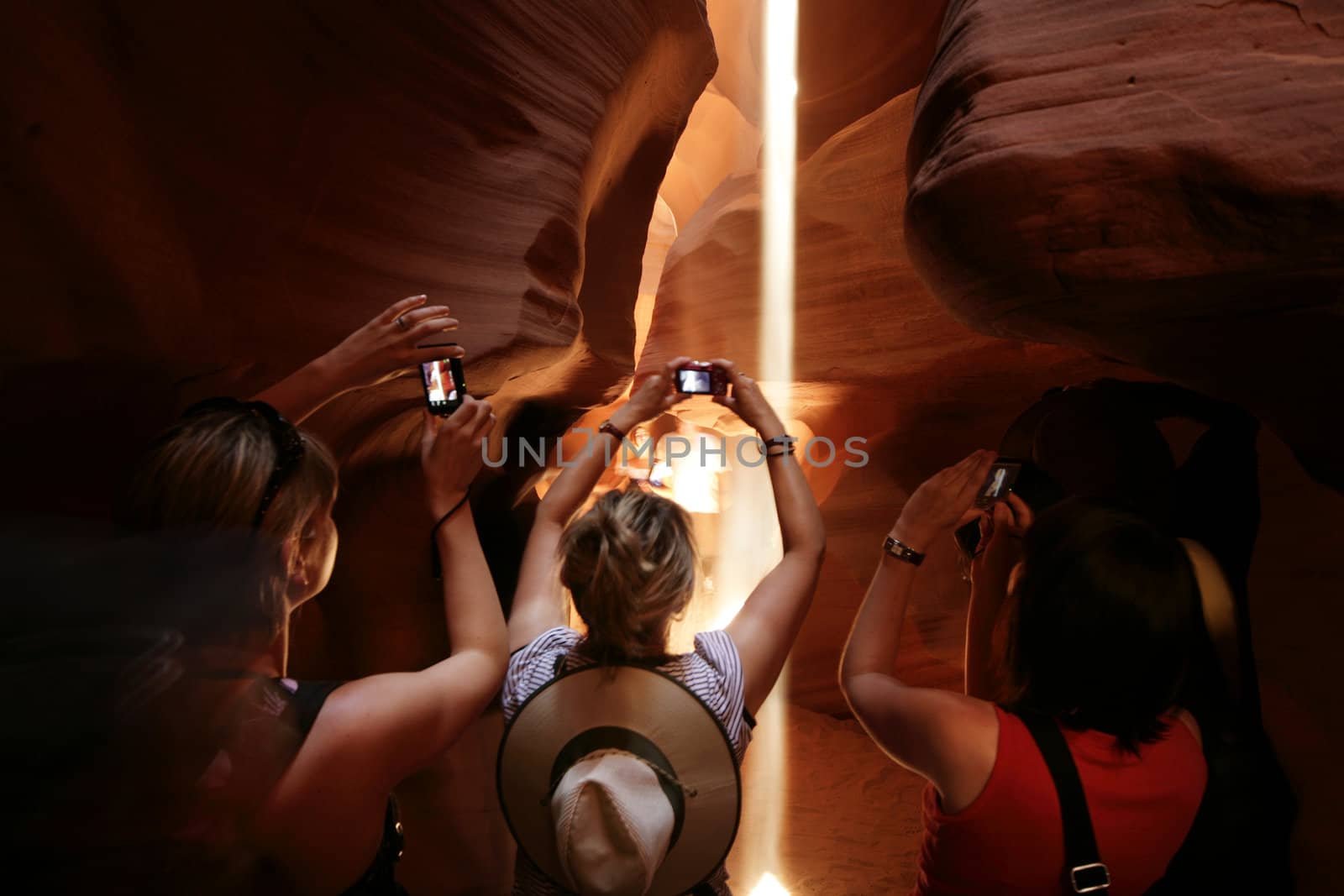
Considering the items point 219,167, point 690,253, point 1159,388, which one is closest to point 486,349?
point 219,167

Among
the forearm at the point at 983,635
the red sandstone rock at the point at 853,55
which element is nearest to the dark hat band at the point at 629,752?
the forearm at the point at 983,635

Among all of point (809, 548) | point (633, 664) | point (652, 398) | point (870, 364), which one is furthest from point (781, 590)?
point (870, 364)

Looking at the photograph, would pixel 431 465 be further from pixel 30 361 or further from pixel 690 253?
pixel 690 253

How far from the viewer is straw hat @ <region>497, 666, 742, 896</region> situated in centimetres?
113

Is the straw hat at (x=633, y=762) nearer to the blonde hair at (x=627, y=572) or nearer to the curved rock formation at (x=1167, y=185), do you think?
the blonde hair at (x=627, y=572)

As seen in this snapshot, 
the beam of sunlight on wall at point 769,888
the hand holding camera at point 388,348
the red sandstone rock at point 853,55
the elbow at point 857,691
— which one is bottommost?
the beam of sunlight on wall at point 769,888

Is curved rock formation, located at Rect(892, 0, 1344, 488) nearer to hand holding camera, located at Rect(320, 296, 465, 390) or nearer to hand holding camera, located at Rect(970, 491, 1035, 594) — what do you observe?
hand holding camera, located at Rect(970, 491, 1035, 594)

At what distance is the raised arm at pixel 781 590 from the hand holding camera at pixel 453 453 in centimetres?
68

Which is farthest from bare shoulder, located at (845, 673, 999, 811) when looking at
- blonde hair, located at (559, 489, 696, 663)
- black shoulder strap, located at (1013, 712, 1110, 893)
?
blonde hair, located at (559, 489, 696, 663)

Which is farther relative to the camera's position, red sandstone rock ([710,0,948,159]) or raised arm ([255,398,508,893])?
red sandstone rock ([710,0,948,159])

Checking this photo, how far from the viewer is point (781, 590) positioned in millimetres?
1482

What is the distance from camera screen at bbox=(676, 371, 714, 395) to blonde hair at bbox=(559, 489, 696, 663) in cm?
77

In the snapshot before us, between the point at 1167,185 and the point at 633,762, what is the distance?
5.23 ft

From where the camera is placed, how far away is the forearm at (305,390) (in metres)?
1.62
